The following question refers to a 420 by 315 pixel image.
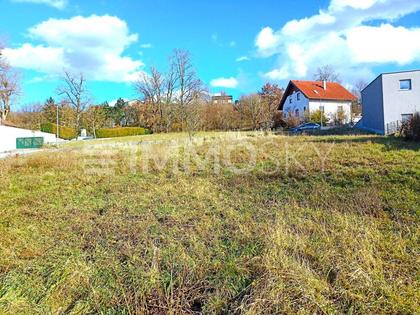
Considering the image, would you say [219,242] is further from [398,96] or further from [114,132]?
[114,132]

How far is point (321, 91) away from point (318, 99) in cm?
268

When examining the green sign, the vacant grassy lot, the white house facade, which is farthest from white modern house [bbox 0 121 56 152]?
the vacant grassy lot

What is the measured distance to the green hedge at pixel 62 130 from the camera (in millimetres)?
41031

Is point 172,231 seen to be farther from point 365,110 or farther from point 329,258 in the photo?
point 365,110

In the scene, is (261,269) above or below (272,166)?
below

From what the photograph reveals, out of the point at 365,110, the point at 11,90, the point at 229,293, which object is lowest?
the point at 229,293

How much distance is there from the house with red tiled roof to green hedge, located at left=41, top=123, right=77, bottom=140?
28519 millimetres

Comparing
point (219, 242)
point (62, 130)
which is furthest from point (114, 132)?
point (219, 242)

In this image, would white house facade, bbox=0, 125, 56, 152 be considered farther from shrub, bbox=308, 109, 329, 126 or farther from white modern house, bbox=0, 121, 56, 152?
shrub, bbox=308, 109, 329, 126

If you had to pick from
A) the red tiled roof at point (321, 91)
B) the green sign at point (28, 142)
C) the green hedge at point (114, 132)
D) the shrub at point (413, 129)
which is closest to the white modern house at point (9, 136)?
the green sign at point (28, 142)

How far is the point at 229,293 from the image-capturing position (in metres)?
3.23

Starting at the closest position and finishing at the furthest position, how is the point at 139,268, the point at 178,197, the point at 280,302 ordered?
the point at 280,302 → the point at 139,268 → the point at 178,197

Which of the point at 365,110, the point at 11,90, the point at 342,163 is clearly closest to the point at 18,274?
the point at 342,163

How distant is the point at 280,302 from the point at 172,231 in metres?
2.35
